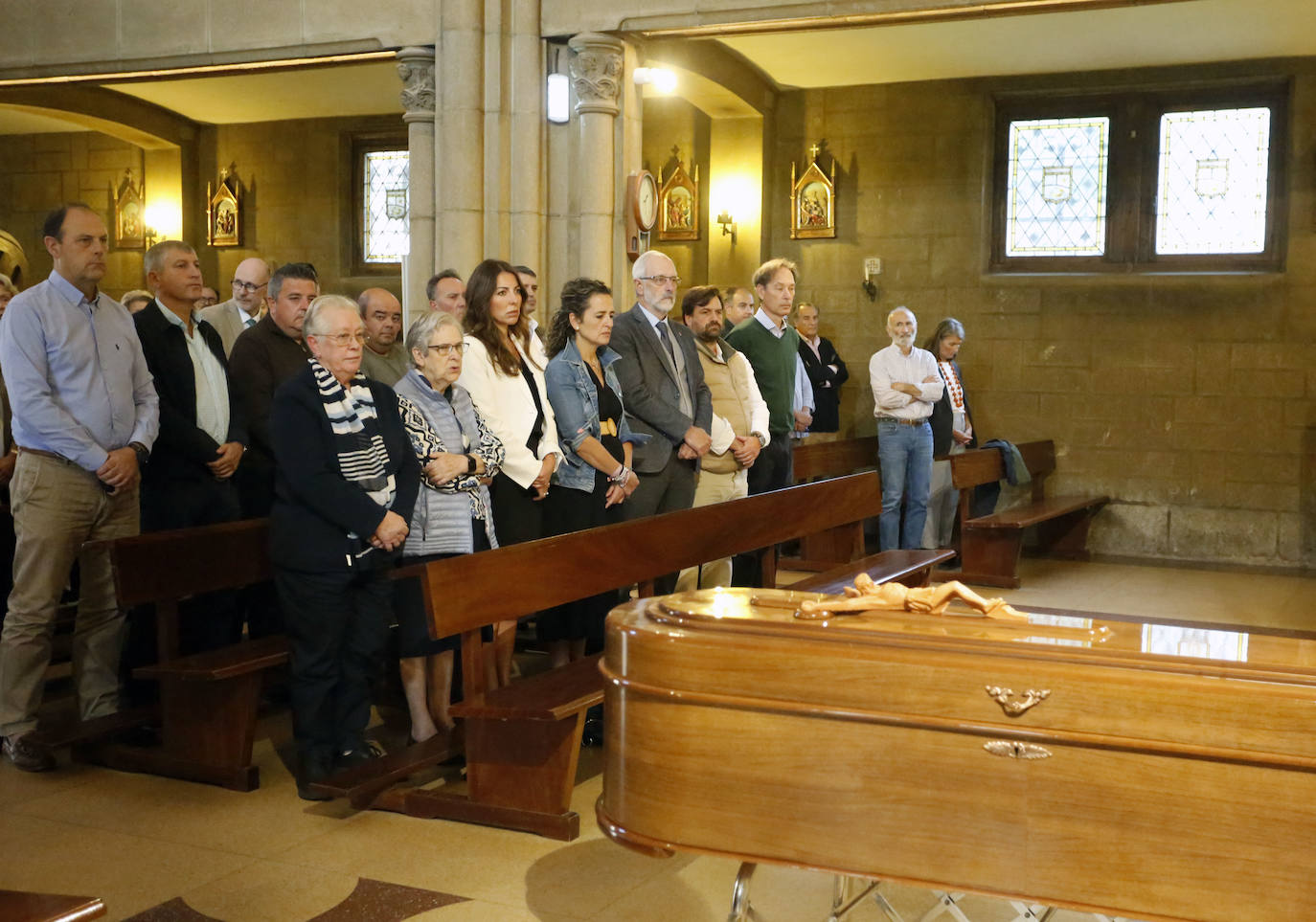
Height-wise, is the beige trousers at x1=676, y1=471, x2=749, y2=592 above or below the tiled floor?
above

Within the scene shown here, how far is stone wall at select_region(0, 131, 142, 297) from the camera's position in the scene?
464 inches

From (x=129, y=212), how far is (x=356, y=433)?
9326 millimetres

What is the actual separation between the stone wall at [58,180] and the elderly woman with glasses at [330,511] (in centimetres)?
920

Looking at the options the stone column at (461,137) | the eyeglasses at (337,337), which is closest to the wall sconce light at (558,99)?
the stone column at (461,137)

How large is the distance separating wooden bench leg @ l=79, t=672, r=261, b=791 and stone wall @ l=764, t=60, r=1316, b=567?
21.0 feet

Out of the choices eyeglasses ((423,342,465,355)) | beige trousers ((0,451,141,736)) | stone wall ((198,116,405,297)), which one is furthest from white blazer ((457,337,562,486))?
stone wall ((198,116,405,297))

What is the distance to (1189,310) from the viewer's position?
8531 millimetres

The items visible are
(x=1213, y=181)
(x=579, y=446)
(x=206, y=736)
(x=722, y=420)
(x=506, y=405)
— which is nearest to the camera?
(x=206, y=736)

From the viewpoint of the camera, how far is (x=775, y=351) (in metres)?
6.33

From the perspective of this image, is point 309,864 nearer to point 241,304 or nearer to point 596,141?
point 241,304

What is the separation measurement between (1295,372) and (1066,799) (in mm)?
7488

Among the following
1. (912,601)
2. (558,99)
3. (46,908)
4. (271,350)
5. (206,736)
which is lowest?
(206,736)

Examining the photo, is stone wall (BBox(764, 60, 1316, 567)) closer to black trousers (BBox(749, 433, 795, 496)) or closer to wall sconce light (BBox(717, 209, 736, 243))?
wall sconce light (BBox(717, 209, 736, 243))

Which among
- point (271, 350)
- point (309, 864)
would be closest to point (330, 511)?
point (309, 864)
